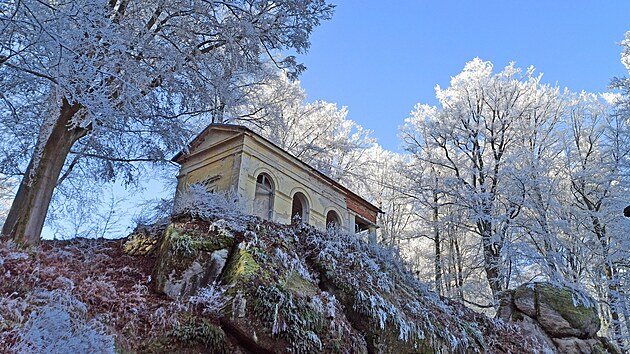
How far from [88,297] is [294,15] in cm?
635

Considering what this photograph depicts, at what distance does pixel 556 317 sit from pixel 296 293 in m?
7.26

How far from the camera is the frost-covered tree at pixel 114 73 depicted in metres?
4.77

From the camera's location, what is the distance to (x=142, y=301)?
179 inches

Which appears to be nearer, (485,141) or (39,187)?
(39,187)

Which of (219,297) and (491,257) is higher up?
(491,257)

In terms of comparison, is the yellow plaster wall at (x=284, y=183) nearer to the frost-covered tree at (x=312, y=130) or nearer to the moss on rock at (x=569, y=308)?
the frost-covered tree at (x=312, y=130)

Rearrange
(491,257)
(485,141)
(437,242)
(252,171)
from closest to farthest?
(252,171), (491,257), (485,141), (437,242)

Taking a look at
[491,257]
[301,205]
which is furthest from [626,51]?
[301,205]

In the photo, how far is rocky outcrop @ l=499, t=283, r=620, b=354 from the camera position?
905cm

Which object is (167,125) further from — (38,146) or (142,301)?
(142,301)

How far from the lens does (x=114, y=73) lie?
18.0 ft

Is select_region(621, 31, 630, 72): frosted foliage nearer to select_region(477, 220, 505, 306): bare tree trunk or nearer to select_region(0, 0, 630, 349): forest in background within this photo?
select_region(0, 0, 630, 349): forest in background

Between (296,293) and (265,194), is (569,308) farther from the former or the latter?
(265,194)

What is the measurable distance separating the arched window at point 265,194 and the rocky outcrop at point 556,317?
20.7 ft
